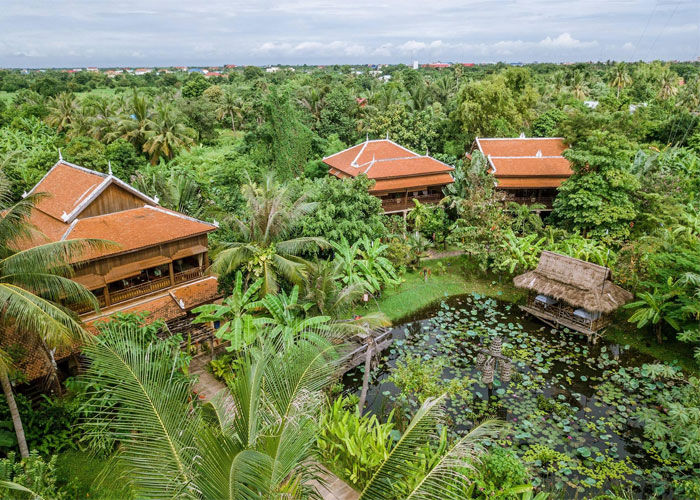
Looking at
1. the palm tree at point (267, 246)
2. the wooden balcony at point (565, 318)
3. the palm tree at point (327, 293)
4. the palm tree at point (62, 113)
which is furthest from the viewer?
the palm tree at point (62, 113)

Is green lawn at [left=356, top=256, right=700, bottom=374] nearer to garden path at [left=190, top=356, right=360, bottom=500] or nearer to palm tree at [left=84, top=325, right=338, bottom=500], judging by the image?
garden path at [left=190, top=356, right=360, bottom=500]

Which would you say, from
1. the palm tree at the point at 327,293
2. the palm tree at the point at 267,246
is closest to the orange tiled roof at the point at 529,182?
the palm tree at the point at 267,246

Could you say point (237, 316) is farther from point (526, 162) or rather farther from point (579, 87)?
point (579, 87)

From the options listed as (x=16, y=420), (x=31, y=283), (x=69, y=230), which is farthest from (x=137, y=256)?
(x=16, y=420)

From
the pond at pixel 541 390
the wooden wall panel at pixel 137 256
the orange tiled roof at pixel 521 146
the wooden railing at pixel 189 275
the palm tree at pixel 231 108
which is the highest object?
the palm tree at pixel 231 108

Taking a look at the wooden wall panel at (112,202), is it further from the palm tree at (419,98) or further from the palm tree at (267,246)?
the palm tree at (419,98)

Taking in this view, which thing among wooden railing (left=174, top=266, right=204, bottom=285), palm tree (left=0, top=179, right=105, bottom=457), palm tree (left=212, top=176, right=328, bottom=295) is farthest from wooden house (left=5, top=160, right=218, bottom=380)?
palm tree (left=0, top=179, right=105, bottom=457)

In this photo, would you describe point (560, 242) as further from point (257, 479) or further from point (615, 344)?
point (257, 479)
